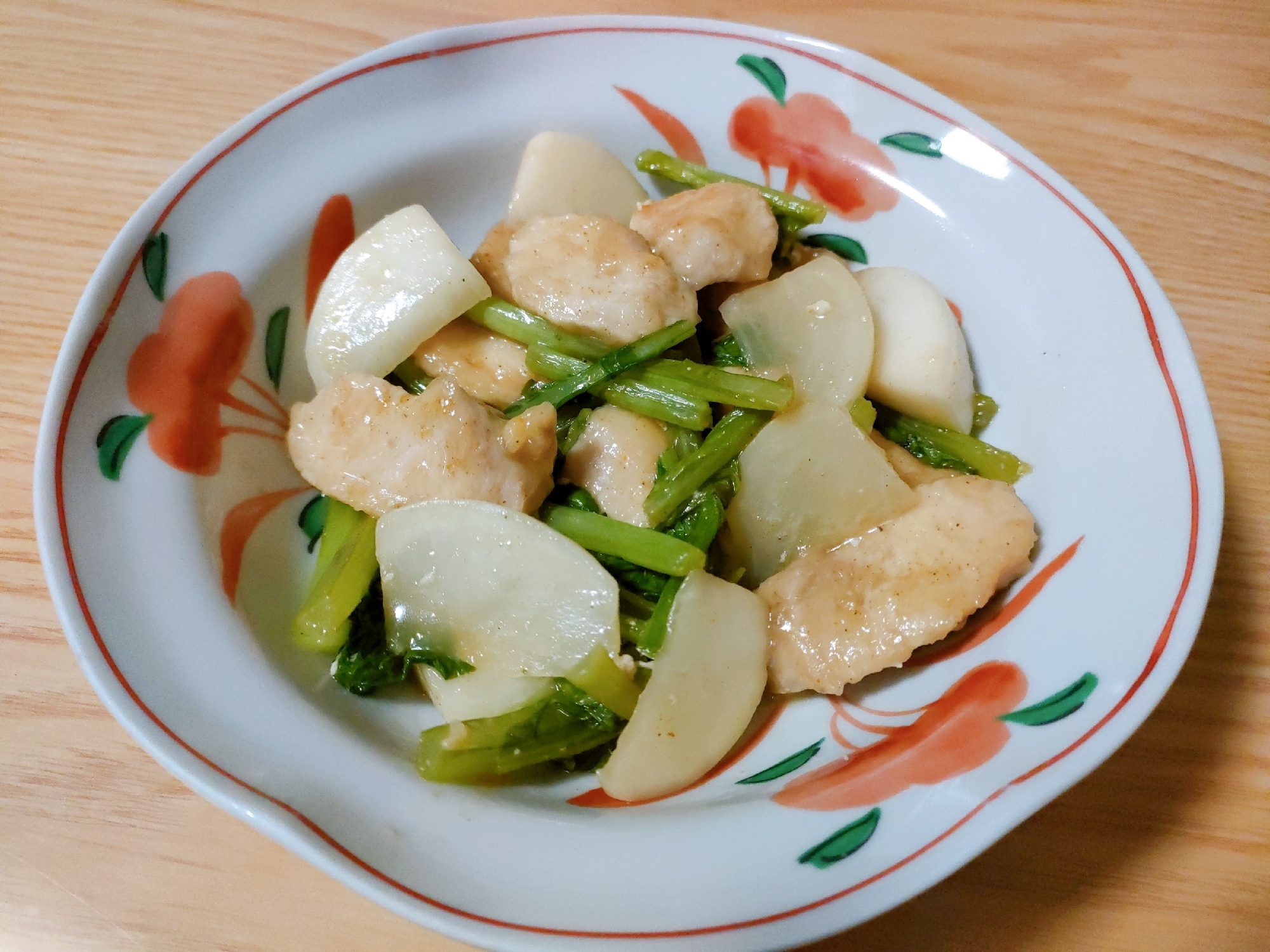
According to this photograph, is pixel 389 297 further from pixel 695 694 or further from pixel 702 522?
pixel 695 694

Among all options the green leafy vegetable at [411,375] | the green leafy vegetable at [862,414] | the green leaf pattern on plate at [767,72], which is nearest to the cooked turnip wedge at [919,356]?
the green leafy vegetable at [862,414]

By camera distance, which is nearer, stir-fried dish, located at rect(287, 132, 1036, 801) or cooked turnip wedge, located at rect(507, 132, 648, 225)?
stir-fried dish, located at rect(287, 132, 1036, 801)

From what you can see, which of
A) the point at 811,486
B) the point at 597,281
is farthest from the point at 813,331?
the point at 597,281

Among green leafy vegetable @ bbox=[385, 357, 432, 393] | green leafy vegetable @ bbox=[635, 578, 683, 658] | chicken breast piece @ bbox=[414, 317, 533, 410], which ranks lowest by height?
green leafy vegetable @ bbox=[635, 578, 683, 658]

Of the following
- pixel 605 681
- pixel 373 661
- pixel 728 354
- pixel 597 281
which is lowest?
pixel 373 661

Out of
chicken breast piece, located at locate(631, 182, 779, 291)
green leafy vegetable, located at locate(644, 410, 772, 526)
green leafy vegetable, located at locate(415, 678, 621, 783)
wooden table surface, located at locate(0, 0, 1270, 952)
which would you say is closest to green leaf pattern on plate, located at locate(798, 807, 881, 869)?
wooden table surface, located at locate(0, 0, 1270, 952)

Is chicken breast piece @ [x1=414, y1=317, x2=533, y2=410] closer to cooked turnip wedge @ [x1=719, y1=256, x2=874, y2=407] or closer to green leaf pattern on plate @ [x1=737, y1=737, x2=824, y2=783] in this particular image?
cooked turnip wedge @ [x1=719, y1=256, x2=874, y2=407]
